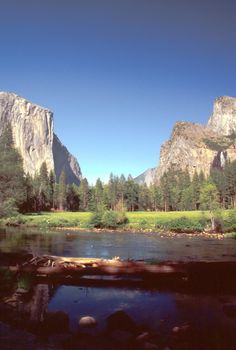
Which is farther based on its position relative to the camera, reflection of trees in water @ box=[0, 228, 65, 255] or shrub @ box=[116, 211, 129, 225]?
shrub @ box=[116, 211, 129, 225]

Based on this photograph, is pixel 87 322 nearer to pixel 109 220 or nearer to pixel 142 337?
pixel 142 337

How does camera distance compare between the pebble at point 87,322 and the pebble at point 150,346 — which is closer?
the pebble at point 150,346

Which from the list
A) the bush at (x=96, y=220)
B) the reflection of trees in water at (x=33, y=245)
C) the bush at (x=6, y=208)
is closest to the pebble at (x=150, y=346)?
the reflection of trees in water at (x=33, y=245)

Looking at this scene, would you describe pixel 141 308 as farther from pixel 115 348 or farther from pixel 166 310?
pixel 115 348

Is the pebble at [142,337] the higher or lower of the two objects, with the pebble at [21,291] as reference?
lower

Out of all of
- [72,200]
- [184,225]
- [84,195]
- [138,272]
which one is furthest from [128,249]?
[72,200]

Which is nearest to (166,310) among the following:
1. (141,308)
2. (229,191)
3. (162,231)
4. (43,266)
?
(141,308)

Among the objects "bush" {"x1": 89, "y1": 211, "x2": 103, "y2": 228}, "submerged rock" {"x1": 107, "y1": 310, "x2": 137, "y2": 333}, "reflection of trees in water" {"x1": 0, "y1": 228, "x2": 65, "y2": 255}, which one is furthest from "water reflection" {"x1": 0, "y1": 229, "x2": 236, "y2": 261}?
"bush" {"x1": 89, "y1": 211, "x2": 103, "y2": 228}

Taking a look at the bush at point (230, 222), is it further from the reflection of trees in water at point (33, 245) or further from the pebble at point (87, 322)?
the pebble at point (87, 322)

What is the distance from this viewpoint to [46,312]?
39.4 ft

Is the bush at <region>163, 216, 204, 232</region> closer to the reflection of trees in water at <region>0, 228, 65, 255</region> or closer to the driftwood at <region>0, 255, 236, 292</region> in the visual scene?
the reflection of trees in water at <region>0, 228, 65, 255</region>

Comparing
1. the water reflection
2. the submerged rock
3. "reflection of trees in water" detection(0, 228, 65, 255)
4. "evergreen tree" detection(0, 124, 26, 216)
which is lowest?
the submerged rock

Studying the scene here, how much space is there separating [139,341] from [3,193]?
4998 centimetres

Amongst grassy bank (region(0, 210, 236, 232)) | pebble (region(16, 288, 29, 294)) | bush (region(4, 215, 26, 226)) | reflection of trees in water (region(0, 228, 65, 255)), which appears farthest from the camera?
bush (region(4, 215, 26, 226))
